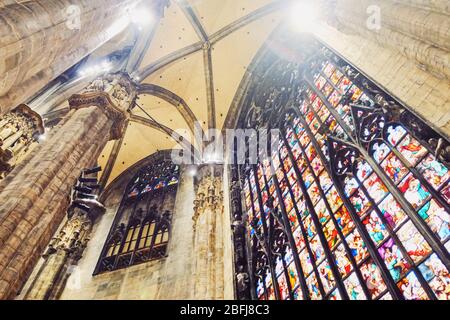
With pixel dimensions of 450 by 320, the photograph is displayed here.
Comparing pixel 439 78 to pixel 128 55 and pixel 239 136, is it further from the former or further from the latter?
pixel 128 55

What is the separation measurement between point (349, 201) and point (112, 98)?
5.09 metres

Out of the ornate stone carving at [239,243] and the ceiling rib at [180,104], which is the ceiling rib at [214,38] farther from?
the ornate stone carving at [239,243]

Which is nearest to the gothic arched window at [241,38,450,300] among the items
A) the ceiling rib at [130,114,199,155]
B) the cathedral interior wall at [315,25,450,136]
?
the cathedral interior wall at [315,25,450,136]

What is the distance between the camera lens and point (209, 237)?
765 centimetres

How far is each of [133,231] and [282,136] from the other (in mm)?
6067

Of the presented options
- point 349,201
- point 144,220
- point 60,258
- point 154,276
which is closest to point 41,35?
point 349,201

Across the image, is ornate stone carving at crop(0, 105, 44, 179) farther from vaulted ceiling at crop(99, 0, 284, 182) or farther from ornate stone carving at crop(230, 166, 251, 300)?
ornate stone carving at crop(230, 166, 251, 300)

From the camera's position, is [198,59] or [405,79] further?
[198,59]

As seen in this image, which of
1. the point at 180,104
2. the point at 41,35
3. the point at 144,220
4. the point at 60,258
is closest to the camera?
the point at 41,35

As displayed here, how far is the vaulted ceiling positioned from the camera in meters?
10.8

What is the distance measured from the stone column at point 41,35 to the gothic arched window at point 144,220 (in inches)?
233

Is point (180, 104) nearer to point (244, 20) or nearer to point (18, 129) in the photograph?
point (244, 20)
